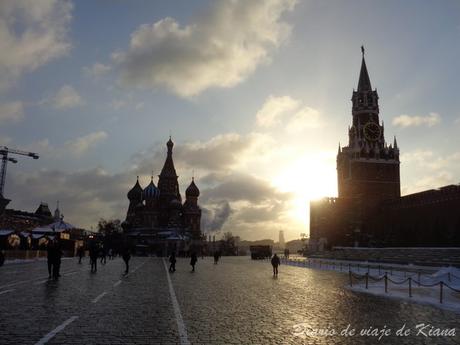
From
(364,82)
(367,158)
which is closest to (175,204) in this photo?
(367,158)

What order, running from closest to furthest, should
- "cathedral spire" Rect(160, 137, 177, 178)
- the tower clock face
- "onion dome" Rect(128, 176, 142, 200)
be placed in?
the tower clock face, "cathedral spire" Rect(160, 137, 177, 178), "onion dome" Rect(128, 176, 142, 200)

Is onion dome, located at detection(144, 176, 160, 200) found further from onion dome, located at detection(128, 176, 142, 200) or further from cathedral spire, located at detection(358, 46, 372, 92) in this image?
cathedral spire, located at detection(358, 46, 372, 92)

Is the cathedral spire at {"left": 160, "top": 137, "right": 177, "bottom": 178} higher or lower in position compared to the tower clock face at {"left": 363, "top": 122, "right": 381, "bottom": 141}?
lower

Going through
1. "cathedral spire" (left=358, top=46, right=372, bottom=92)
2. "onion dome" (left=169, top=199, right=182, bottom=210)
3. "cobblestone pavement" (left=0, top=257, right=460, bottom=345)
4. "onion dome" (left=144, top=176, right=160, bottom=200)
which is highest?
"cathedral spire" (left=358, top=46, right=372, bottom=92)

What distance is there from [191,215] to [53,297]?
9209 centimetres

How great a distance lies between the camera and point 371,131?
306 ft

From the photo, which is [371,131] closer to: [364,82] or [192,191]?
[364,82]

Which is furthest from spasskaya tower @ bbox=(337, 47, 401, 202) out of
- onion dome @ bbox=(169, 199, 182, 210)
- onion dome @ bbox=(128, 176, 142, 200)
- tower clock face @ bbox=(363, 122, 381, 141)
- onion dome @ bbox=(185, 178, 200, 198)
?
onion dome @ bbox=(128, 176, 142, 200)

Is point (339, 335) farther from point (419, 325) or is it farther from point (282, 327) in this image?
point (419, 325)

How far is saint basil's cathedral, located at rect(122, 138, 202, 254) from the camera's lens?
93.2 meters

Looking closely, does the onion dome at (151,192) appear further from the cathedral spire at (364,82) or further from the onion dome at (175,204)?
the cathedral spire at (364,82)

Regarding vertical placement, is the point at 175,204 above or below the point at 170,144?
below

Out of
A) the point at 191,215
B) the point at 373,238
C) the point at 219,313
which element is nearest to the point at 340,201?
the point at 373,238

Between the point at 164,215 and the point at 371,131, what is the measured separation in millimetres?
49832
